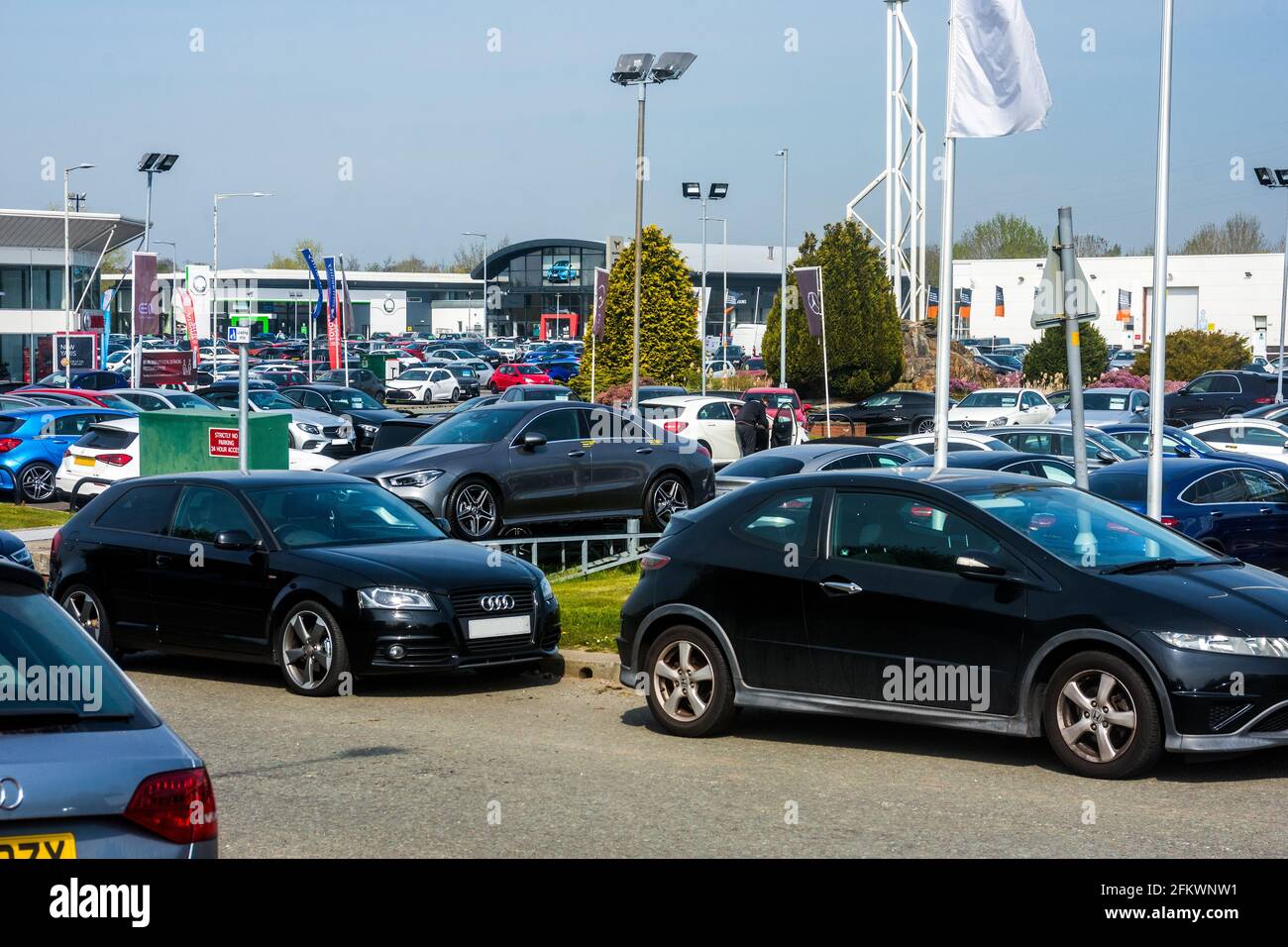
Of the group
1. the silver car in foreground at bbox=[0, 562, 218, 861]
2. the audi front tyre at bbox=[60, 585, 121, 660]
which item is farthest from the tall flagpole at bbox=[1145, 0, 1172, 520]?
the silver car in foreground at bbox=[0, 562, 218, 861]

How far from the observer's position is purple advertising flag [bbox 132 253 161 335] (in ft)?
130

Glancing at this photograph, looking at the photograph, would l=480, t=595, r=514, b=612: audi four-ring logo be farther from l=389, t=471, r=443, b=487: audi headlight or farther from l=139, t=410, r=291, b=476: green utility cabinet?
l=139, t=410, r=291, b=476: green utility cabinet

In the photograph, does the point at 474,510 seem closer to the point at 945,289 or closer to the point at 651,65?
A: the point at 945,289

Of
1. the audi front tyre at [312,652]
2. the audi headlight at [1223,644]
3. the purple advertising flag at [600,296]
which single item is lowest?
the audi front tyre at [312,652]

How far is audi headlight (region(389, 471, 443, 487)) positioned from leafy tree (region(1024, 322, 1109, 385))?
1485 inches

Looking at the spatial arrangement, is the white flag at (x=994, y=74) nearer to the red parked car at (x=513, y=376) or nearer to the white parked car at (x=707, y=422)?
the white parked car at (x=707, y=422)

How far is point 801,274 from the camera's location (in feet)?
125

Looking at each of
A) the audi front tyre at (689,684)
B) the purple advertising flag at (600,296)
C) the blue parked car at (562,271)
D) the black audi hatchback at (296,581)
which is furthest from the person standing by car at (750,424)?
the blue parked car at (562,271)

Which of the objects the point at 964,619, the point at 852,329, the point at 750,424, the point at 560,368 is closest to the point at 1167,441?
the point at 750,424

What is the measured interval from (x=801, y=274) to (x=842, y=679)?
30.2m

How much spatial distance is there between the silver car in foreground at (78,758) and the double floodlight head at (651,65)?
2786 centimetres

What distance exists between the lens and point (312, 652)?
10.8m

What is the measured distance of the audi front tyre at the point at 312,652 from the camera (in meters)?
10.6
